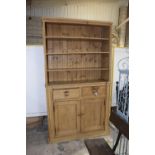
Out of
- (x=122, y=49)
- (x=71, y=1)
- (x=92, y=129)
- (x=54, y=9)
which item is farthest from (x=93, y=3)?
(x=92, y=129)

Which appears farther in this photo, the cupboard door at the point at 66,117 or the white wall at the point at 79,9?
the white wall at the point at 79,9

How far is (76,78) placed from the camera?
295 centimetres

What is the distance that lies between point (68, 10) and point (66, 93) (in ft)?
6.39

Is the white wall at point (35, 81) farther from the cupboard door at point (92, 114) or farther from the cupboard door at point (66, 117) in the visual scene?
→ the cupboard door at point (92, 114)

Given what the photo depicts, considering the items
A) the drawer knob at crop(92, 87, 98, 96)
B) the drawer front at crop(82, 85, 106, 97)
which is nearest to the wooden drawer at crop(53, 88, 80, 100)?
the drawer front at crop(82, 85, 106, 97)

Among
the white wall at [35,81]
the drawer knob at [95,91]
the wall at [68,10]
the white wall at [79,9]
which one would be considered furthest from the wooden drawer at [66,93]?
the white wall at [79,9]

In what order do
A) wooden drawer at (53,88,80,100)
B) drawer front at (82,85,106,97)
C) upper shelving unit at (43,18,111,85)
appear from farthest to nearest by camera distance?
upper shelving unit at (43,18,111,85), drawer front at (82,85,106,97), wooden drawer at (53,88,80,100)

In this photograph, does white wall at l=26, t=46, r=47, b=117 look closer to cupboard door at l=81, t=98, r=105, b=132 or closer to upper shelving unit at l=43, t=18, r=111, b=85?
upper shelving unit at l=43, t=18, r=111, b=85

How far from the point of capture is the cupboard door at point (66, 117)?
2514 millimetres

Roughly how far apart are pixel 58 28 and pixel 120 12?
5.44 ft

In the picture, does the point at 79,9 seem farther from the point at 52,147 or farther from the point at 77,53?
the point at 52,147

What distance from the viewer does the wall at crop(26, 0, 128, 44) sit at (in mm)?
3328

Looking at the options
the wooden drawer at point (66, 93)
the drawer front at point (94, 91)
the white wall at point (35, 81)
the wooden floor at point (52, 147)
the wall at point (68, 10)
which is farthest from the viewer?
the wall at point (68, 10)
